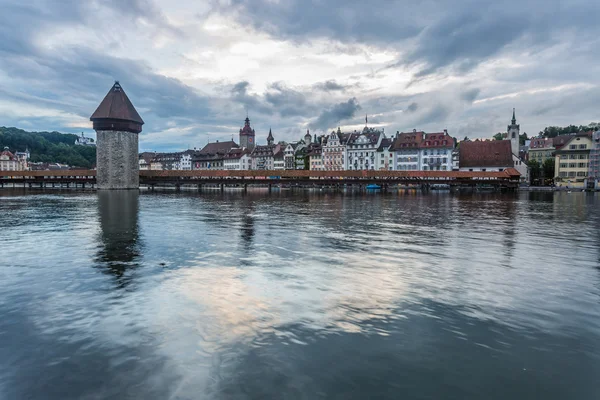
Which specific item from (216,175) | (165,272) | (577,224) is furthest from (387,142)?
(165,272)

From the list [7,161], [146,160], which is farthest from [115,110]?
[146,160]

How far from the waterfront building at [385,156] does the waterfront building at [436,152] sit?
→ 6966 millimetres

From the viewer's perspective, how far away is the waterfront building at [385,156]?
316ft

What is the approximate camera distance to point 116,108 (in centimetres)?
6794

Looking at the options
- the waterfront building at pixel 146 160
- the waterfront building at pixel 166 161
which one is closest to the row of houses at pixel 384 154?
the waterfront building at pixel 166 161

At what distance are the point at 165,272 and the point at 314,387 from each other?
6627 millimetres

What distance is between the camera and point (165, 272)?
34.8 feet

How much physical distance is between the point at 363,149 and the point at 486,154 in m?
26.9

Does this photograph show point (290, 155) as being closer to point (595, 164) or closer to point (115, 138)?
point (115, 138)

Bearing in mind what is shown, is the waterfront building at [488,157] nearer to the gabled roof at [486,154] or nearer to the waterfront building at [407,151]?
the gabled roof at [486,154]

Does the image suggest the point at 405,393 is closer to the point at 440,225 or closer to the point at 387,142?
the point at 440,225

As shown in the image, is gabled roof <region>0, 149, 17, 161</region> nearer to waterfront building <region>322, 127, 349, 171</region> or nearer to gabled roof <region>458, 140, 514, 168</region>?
waterfront building <region>322, 127, 349, 171</region>

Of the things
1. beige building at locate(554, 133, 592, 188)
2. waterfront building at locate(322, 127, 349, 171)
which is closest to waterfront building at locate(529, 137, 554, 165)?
→ beige building at locate(554, 133, 592, 188)

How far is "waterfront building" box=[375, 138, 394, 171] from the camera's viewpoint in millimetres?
96312
